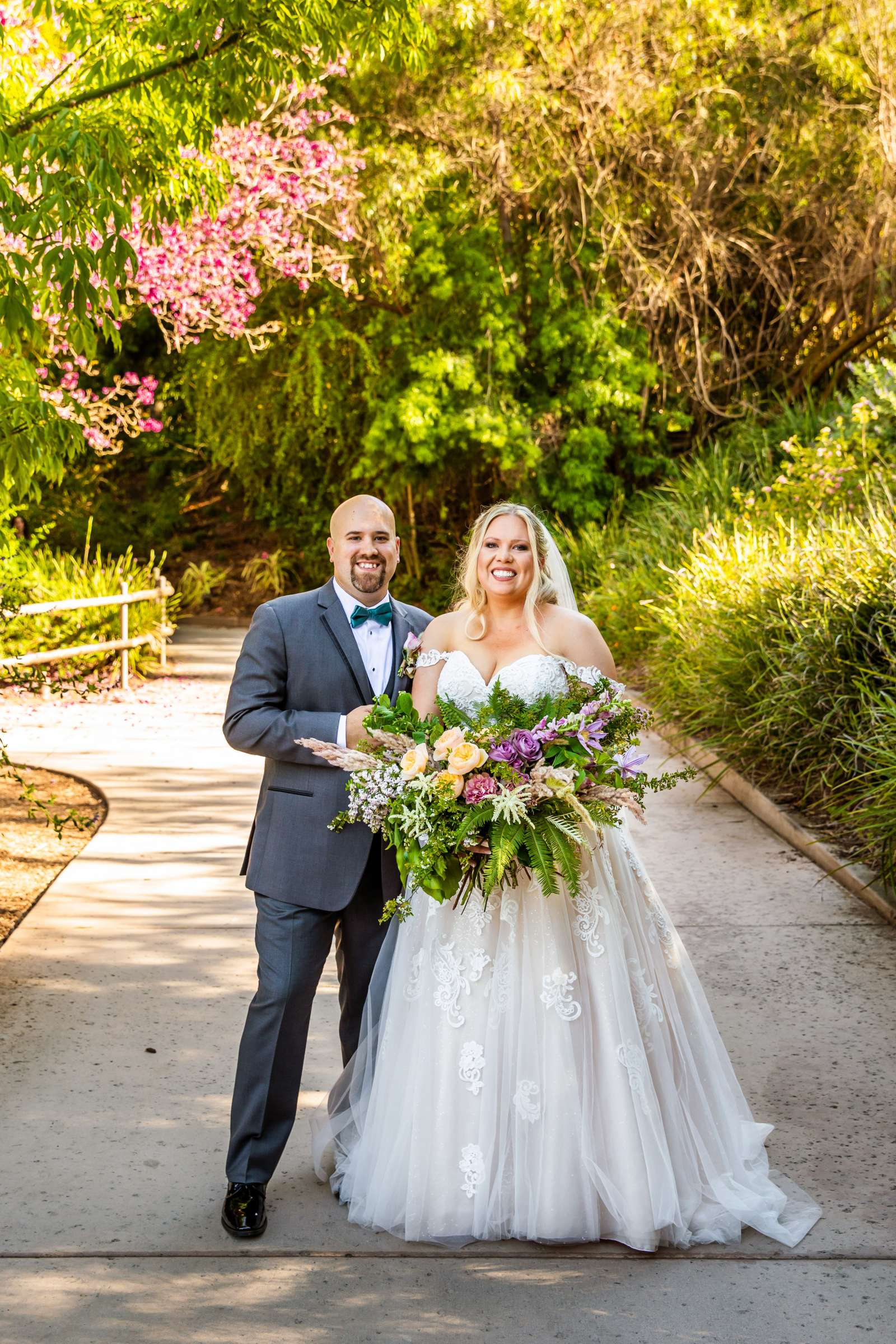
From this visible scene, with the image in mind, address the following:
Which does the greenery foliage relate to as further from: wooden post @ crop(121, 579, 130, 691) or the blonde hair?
wooden post @ crop(121, 579, 130, 691)

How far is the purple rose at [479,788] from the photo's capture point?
3.54 m

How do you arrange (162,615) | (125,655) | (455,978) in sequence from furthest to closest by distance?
(162,615)
(125,655)
(455,978)

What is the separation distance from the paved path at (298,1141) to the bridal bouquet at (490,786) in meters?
0.96

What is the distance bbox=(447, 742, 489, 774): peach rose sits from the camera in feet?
11.5

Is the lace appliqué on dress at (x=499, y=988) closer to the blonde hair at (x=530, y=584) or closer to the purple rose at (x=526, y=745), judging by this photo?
the purple rose at (x=526, y=745)

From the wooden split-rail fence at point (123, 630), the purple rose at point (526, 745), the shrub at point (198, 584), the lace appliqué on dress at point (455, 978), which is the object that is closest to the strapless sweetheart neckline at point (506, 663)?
the purple rose at point (526, 745)

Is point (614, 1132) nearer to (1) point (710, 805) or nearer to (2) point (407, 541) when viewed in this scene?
(1) point (710, 805)

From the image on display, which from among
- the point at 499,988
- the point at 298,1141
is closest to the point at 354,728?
the point at 499,988

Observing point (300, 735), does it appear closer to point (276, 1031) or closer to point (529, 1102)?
point (276, 1031)

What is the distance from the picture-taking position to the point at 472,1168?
363 centimetres

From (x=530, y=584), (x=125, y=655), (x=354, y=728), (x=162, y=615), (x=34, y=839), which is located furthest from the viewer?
(x=162, y=615)

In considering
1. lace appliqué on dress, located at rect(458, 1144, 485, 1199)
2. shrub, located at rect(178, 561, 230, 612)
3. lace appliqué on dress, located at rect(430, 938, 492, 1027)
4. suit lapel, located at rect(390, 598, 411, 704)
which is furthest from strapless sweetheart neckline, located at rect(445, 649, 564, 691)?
shrub, located at rect(178, 561, 230, 612)

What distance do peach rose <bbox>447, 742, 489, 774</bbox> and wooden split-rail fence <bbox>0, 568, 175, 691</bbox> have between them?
27.3 feet

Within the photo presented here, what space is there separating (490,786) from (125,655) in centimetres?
1111
